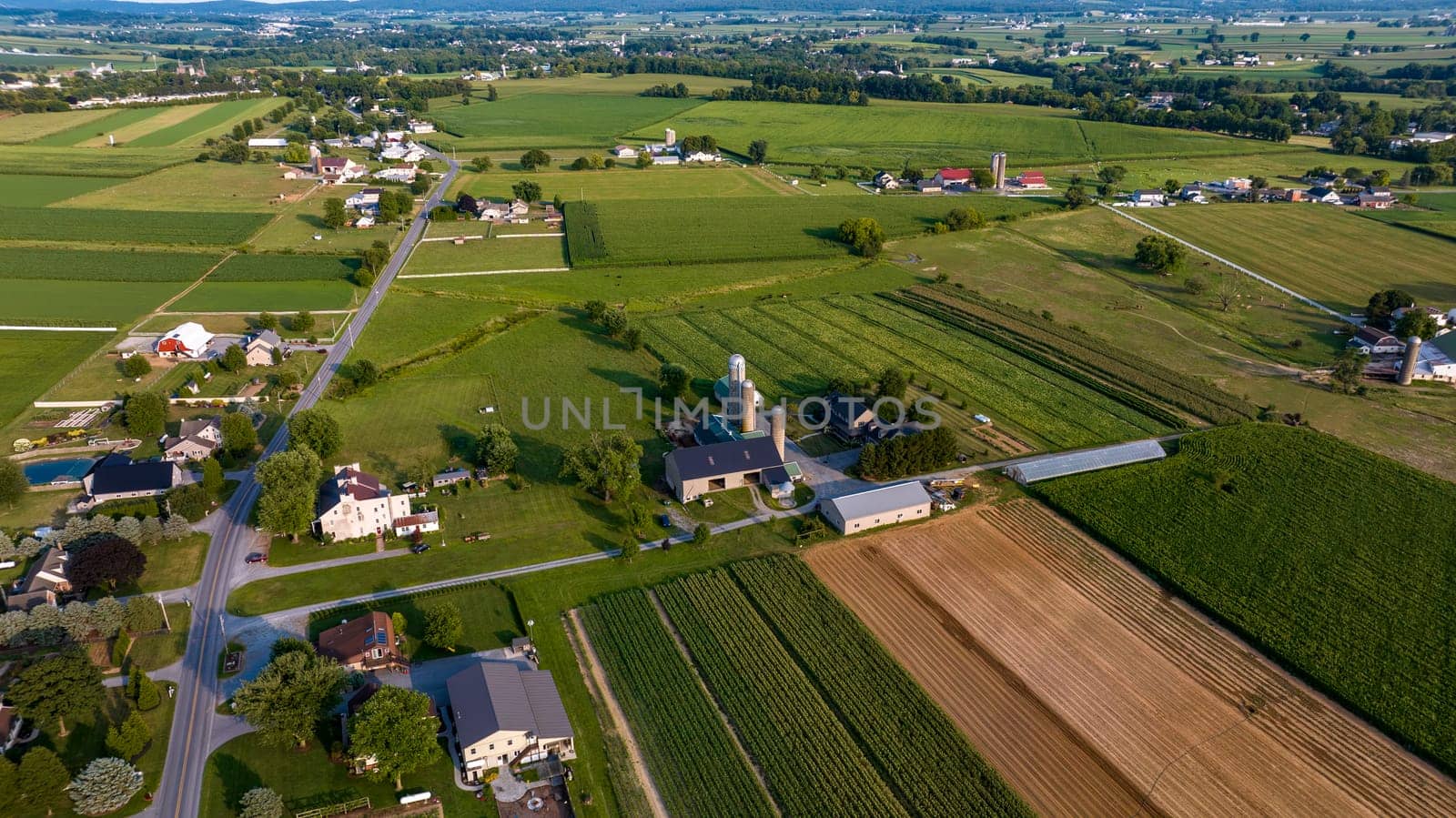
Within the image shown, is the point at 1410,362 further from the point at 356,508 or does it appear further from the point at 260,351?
the point at 260,351

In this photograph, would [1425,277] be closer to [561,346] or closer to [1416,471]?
[1416,471]

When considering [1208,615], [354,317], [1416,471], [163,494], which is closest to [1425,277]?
[1416,471]

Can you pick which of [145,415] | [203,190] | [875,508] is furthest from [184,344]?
[203,190]

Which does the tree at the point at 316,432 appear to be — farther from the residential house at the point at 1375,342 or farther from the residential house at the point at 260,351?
the residential house at the point at 1375,342

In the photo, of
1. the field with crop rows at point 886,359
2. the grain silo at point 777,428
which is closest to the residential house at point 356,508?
the grain silo at point 777,428

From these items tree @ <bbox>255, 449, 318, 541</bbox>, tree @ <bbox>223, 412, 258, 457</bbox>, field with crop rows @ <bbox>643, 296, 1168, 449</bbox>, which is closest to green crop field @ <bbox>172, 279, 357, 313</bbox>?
tree @ <bbox>223, 412, 258, 457</bbox>
